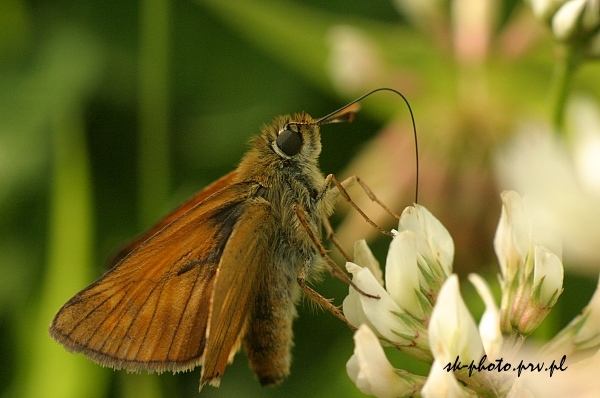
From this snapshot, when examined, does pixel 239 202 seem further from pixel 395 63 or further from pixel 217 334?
pixel 395 63

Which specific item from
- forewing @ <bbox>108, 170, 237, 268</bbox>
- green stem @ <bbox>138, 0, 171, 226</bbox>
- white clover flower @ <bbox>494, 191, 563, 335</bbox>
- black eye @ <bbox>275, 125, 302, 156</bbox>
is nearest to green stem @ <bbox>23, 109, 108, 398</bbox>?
green stem @ <bbox>138, 0, 171, 226</bbox>

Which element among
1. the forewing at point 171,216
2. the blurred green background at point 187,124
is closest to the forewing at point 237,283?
the forewing at point 171,216

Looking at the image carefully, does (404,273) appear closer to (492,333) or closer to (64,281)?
(492,333)

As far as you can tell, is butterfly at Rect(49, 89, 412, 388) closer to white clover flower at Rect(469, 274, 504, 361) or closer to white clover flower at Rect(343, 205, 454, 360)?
white clover flower at Rect(343, 205, 454, 360)

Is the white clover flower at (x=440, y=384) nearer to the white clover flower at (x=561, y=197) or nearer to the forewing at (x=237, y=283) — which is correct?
the white clover flower at (x=561, y=197)

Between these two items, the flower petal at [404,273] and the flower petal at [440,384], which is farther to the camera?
the flower petal at [404,273]

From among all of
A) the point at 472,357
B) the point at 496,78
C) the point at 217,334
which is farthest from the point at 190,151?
the point at 472,357

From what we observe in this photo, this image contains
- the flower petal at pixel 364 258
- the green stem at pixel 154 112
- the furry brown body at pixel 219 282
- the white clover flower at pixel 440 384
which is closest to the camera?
the white clover flower at pixel 440 384
